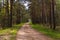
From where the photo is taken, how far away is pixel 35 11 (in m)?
65.1

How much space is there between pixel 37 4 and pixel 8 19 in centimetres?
2146

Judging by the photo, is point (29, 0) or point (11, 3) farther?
point (29, 0)

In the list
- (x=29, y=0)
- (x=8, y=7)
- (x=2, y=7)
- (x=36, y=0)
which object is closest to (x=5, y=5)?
(x=8, y=7)

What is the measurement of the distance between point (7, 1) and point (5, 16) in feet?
11.5

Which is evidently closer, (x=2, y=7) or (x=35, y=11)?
(x=2, y=7)

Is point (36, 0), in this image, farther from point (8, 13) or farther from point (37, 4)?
point (8, 13)

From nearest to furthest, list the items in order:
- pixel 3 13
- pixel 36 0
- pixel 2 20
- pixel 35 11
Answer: pixel 2 20, pixel 3 13, pixel 36 0, pixel 35 11

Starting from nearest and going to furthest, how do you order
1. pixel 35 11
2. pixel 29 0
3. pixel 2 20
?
pixel 2 20
pixel 29 0
pixel 35 11

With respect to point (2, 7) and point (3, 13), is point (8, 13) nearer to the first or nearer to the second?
point (3, 13)

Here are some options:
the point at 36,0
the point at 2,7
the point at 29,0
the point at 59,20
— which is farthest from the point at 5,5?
the point at 29,0

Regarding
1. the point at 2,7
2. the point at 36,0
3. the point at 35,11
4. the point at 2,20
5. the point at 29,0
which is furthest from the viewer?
the point at 35,11

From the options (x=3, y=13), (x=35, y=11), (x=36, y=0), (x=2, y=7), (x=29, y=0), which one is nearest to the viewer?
(x=3, y=13)

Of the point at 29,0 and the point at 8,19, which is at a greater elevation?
the point at 29,0

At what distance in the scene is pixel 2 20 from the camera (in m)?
36.8
